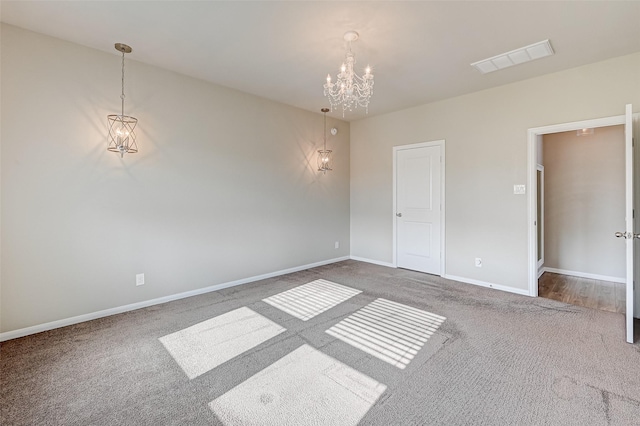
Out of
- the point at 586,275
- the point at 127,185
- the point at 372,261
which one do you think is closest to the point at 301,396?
the point at 127,185

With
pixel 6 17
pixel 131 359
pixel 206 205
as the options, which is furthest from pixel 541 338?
pixel 6 17

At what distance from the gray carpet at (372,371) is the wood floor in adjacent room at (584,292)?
1.28 ft

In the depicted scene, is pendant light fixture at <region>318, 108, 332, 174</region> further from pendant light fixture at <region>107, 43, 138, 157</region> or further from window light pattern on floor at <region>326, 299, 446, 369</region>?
pendant light fixture at <region>107, 43, 138, 157</region>

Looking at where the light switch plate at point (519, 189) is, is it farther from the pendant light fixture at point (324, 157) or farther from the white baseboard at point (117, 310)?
the white baseboard at point (117, 310)

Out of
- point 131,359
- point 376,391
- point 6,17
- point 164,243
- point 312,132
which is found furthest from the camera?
point 312,132

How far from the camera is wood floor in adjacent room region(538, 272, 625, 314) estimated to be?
3.52 m

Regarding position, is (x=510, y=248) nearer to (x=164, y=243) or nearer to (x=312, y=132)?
(x=312, y=132)

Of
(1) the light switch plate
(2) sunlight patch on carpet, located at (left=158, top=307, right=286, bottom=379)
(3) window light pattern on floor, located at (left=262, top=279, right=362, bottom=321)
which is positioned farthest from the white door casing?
(2) sunlight patch on carpet, located at (left=158, top=307, right=286, bottom=379)

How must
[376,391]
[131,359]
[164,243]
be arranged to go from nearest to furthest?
1. [376,391]
2. [131,359]
3. [164,243]

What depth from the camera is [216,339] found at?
2.64 m

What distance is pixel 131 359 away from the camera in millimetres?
2336

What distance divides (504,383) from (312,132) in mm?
4412

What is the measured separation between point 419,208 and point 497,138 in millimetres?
1544

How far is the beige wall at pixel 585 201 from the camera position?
4.38 metres
